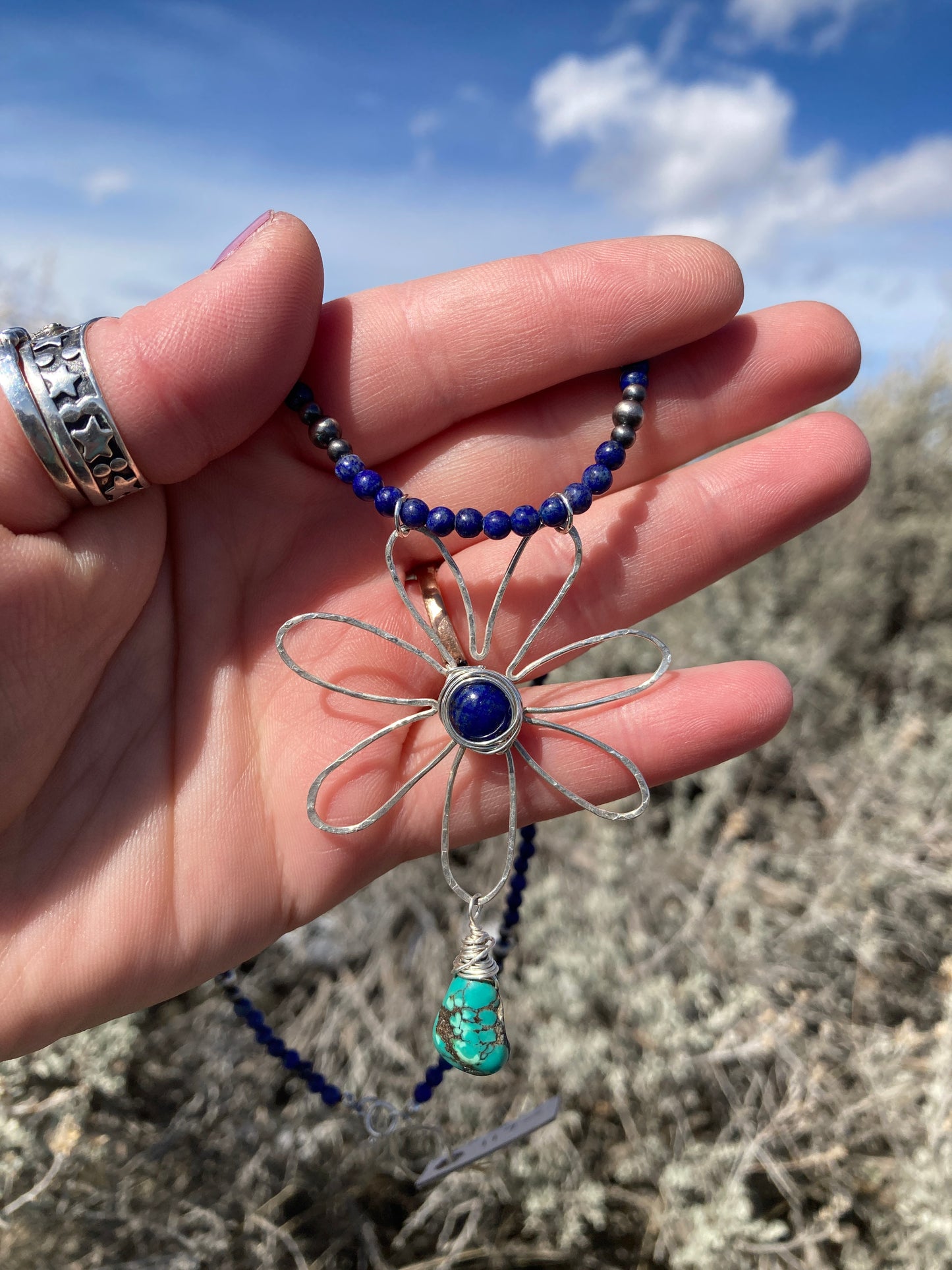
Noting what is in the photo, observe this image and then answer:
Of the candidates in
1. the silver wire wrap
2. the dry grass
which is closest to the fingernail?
the silver wire wrap

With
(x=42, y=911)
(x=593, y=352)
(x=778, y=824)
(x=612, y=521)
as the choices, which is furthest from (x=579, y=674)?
(x=42, y=911)

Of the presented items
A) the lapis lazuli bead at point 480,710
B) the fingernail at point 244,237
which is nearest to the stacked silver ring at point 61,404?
the fingernail at point 244,237

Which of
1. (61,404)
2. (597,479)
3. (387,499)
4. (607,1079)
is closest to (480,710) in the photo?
(387,499)

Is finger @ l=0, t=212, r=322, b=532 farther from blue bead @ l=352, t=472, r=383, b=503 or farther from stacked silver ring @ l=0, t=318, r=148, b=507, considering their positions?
blue bead @ l=352, t=472, r=383, b=503

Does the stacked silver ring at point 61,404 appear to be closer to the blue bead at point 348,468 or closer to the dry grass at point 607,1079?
the blue bead at point 348,468

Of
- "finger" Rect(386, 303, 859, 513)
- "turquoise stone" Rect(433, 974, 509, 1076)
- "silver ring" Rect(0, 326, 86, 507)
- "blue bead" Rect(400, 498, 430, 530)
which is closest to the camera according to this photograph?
"silver ring" Rect(0, 326, 86, 507)

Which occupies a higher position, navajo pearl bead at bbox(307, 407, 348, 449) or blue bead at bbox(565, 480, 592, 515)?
navajo pearl bead at bbox(307, 407, 348, 449)
